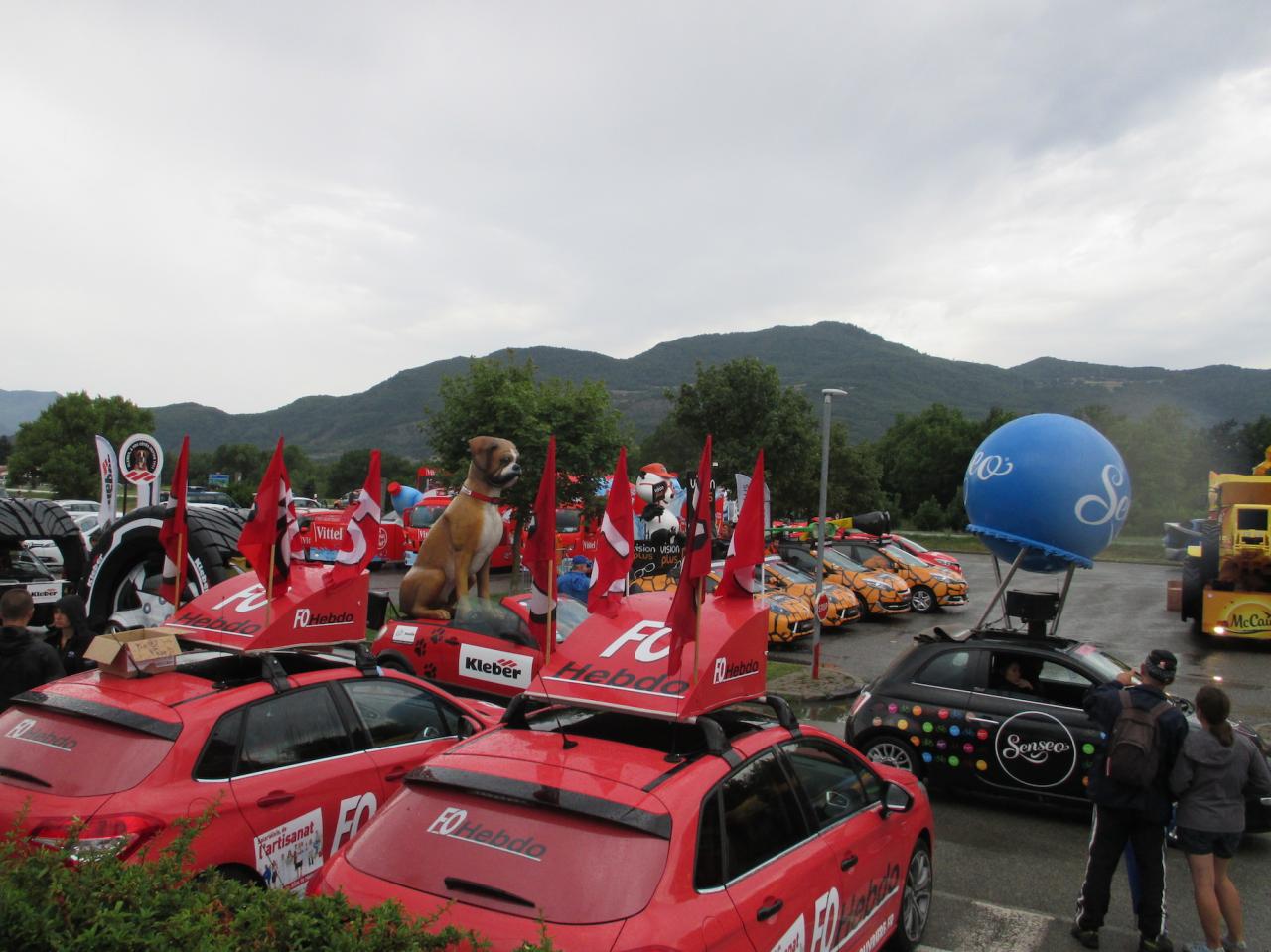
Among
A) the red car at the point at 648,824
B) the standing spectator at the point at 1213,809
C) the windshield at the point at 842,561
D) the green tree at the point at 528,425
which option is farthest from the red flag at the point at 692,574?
the green tree at the point at 528,425

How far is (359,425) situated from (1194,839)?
175 m

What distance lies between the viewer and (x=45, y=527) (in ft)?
41.0

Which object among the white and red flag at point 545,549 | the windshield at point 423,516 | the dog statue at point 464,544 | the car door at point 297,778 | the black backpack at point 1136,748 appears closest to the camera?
the car door at point 297,778

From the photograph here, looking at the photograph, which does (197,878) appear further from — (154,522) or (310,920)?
(154,522)

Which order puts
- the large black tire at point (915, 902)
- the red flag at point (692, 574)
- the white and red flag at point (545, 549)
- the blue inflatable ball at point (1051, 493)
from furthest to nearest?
the blue inflatable ball at point (1051, 493)
the white and red flag at point (545, 549)
the large black tire at point (915, 902)
the red flag at point (692, 574)

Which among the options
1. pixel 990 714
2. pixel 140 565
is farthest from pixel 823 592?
pixel 140 565

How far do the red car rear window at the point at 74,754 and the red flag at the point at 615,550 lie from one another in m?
2.34

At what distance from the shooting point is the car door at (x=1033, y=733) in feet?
23.5

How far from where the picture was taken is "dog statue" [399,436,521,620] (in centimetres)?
1138

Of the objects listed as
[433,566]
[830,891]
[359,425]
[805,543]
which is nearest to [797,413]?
[805,543]

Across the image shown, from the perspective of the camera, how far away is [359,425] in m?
172

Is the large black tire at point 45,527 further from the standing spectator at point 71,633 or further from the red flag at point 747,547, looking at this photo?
the red flag at point 747,547

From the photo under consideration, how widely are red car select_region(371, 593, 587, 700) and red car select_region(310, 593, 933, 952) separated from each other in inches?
202

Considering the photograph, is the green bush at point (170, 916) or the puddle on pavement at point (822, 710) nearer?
the green bush at point (170, 916)
